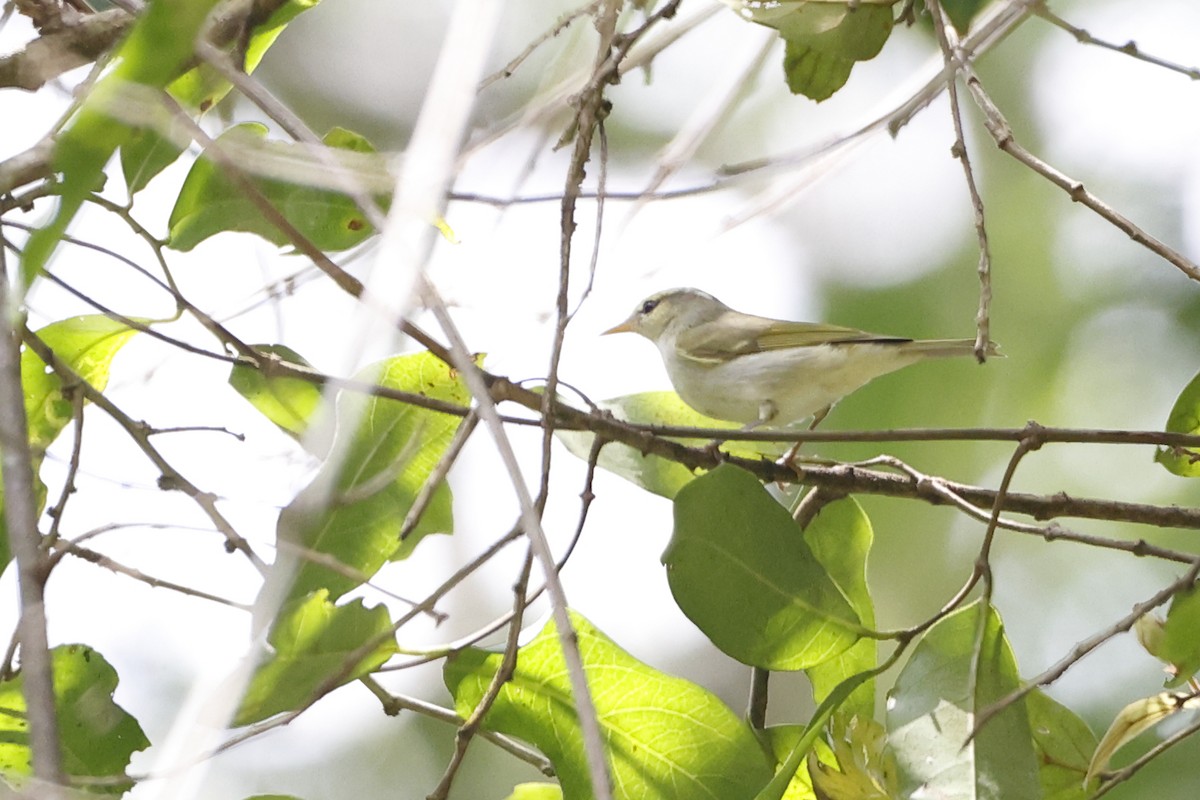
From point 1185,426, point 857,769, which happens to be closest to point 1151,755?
point 857,769

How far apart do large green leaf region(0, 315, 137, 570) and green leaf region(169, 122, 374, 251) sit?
0.23 meters

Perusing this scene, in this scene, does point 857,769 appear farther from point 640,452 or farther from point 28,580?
point 28,580

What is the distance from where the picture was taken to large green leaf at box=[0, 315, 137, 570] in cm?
189

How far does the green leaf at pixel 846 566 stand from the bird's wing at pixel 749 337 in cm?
149

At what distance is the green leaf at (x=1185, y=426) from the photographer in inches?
73.3

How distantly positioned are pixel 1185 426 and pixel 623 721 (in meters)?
1.03

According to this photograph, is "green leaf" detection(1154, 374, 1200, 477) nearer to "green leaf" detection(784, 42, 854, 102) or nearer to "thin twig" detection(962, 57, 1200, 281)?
"thin twig" detection(962, 57, 1200, 281)

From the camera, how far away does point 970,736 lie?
144 centimetres

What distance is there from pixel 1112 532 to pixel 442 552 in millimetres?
2571

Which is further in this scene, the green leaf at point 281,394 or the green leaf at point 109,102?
the green leaf at point 281,394

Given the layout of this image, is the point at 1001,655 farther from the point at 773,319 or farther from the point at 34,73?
the point at 773,319

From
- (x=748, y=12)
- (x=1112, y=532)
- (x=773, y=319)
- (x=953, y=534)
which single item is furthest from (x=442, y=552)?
(x=748, y=12)

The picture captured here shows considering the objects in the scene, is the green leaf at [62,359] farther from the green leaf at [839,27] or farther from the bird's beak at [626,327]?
the bird's beak at [626,327]

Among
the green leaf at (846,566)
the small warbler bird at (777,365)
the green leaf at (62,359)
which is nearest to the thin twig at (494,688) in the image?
the green leaf at (846,566)
